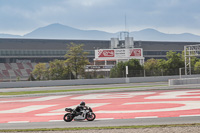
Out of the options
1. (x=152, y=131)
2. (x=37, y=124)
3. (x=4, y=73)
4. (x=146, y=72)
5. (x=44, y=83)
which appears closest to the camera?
(x=152, y=131)

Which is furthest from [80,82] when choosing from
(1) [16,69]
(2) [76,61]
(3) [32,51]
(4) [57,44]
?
(4) [57,44]

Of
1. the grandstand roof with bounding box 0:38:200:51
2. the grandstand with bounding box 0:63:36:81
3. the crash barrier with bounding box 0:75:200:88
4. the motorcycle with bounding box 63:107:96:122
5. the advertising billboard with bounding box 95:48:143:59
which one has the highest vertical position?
the grandstand roof with bounding box 0:38:200:51

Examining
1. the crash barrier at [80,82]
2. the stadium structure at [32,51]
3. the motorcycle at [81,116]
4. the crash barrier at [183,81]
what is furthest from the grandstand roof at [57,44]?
the motorcycle at [81,116]

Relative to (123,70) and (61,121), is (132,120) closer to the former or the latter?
(61,121)

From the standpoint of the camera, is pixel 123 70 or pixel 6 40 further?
pixel 6 40

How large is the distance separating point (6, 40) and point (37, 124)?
90859 mm

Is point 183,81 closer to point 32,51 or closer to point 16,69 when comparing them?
point 16,69

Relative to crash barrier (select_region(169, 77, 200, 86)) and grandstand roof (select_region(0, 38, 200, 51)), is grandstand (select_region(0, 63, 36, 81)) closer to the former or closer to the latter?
grandstand roof (select_region(0, 38, 200, 51))

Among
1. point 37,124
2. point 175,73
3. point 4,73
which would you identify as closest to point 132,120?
point 37,124

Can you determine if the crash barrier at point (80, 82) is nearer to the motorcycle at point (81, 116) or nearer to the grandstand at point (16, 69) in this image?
the grandstand at point (16, 69)

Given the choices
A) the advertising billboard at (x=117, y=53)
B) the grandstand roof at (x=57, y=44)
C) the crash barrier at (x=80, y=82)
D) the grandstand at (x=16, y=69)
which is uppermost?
the grandstand roof at (x=57, y=44)

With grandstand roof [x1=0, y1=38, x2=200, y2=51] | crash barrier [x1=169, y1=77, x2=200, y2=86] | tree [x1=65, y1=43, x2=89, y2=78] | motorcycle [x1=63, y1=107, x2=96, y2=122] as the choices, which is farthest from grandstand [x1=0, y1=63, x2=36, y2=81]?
motorcycle [x1=63, y1=107, x2=96, y2=122]

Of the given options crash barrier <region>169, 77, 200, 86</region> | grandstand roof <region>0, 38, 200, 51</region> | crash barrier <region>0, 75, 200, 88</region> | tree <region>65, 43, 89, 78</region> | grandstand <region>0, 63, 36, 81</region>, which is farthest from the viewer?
grandstand roof <region>0, 38, 200, 51</region>

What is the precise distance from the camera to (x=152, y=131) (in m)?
12.5
